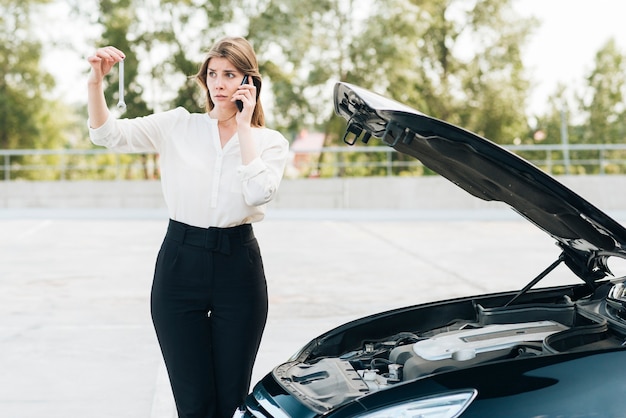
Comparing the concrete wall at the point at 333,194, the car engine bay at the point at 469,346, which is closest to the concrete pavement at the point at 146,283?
the concrete wall at the point at 333,194

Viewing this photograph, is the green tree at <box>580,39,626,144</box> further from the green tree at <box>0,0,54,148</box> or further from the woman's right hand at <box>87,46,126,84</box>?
the woman's right hand at <box>87,46,126,84</box>

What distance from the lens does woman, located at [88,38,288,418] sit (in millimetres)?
3150

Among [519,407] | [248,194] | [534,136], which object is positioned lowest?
[534,136]

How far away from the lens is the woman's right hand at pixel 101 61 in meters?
3.07

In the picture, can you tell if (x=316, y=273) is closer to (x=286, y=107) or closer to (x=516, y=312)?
(x=516, y=312)

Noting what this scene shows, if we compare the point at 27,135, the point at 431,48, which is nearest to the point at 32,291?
the point at 27,135

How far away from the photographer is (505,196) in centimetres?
291

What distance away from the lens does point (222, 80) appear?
3191mm

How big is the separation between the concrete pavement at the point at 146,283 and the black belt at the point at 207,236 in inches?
69.3

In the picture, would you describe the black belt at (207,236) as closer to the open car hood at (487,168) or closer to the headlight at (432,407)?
the open car hood at (487,168)

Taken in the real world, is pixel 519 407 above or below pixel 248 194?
below

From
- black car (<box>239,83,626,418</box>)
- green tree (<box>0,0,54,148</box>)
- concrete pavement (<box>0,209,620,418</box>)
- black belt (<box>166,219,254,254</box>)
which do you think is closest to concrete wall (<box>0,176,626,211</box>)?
concrete pavement (<box>0,209,620,418</box>)

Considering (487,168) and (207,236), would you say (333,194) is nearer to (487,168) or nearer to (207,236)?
(207,236)

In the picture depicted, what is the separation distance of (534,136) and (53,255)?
103 ft
